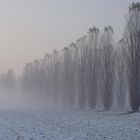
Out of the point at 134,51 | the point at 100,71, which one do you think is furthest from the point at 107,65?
the point at 134,51

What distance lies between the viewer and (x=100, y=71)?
51062 mm

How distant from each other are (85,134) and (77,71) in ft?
142

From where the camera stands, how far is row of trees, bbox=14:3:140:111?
37784mm

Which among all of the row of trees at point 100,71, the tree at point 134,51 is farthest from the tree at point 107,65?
Result: the tree at point 134,51

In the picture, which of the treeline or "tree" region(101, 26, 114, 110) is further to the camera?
"tree" region(101, 26, 114, 110)

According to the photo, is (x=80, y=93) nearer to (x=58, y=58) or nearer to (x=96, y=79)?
(x=96, y=79)

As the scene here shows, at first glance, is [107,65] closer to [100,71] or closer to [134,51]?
[100,71]

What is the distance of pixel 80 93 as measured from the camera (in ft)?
186

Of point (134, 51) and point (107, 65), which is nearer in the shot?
point (134, 51)

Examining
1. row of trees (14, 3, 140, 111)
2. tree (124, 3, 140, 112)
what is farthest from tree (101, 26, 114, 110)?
tree (124, 3, 140, 112)

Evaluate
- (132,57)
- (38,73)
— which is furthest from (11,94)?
(132,57)

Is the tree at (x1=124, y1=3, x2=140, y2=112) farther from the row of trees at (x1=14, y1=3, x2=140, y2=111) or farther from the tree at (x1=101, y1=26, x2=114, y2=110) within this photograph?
the tree at (x1=101, y1=26, x2=114, y2=110)

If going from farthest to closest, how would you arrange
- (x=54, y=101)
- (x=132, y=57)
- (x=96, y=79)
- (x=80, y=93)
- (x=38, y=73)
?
(x=38, y=73) < (x=54, y=101) < (x=80, y=93) < (x=96, y=79) < (x=132, y=57)

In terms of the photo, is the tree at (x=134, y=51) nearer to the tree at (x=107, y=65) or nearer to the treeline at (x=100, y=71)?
the treeline at (x=100, y=71)
